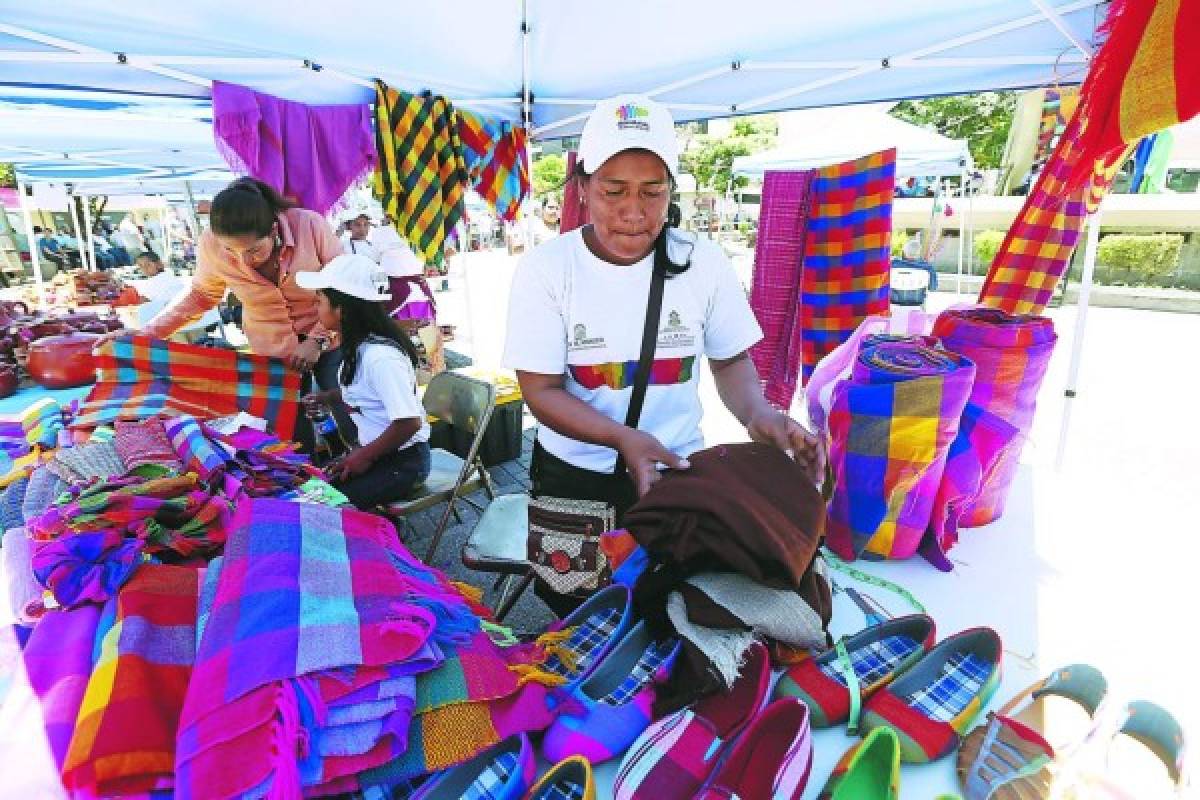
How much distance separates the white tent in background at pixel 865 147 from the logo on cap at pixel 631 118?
8482 mm

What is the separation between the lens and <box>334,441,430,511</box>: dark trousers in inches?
98.6

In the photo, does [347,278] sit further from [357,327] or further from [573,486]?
[573,486]

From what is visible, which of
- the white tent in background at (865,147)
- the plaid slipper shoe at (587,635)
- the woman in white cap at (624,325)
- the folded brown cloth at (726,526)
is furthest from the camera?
the white tent in background at (865,147)

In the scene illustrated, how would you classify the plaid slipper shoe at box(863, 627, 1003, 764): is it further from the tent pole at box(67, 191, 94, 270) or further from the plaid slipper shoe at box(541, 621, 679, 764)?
the tent pole at box(67, 191, 94, 270)

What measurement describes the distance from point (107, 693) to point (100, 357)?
6.93ft

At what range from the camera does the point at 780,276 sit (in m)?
2.92

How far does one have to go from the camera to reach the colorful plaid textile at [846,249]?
2.59 m

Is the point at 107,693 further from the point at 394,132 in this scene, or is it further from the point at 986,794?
the point at 394,132

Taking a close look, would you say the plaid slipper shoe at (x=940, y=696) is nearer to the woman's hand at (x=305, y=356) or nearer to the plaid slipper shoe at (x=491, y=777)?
the plaid slipper shoe at (x=491, y=777)

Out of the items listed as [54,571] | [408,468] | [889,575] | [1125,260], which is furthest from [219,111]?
[1125,260]

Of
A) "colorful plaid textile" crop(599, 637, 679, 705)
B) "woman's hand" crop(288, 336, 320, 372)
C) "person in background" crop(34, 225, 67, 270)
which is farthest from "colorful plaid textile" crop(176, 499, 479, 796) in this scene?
"person in background" crop(34, 225, 67, 270)

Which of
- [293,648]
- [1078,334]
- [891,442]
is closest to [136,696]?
[293,648]

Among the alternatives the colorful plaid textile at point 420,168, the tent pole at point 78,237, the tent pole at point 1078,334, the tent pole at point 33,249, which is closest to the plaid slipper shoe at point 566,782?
the tent pole at point 1078,334

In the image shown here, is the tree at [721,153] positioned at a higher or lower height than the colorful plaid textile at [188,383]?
higher
